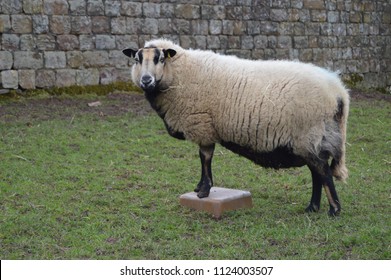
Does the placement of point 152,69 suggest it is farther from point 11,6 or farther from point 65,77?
point 65,77

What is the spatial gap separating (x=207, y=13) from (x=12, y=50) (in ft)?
13.9

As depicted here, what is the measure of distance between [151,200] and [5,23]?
6013 millimetres

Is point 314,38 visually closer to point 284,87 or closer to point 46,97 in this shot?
point 46,97

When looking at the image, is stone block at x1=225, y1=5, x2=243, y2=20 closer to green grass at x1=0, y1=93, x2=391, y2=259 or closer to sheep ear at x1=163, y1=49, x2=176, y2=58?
green grass at x1=0, y1=93, x2=391, y2=259

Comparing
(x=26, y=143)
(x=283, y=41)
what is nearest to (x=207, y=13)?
(x=283, y=41)

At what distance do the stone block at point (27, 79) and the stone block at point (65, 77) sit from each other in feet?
1.57

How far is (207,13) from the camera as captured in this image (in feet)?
47.1

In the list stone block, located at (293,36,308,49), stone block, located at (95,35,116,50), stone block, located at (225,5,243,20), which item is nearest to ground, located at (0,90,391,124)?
stone block, located at (95,35,116,50)

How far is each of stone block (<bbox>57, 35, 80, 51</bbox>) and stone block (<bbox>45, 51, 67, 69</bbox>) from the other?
0.40 feet

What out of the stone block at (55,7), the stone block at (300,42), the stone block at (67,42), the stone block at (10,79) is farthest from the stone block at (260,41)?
the stone block at (10,79)

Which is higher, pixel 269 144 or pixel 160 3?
pixel 160 3

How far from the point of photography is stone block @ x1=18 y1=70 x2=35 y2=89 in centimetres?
1220

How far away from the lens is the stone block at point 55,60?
40.8 ft

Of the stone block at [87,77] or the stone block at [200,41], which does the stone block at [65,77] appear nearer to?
the stone block at [87,77]
